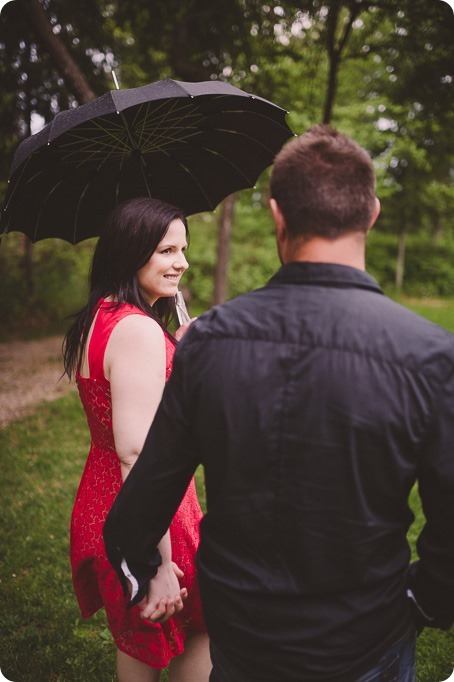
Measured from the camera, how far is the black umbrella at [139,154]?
234cm

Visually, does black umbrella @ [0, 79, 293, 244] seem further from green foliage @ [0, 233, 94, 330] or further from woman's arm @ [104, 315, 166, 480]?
green foliage @ [0, 233, 94, 330]

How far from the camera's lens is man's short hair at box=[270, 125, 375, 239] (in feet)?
4.28

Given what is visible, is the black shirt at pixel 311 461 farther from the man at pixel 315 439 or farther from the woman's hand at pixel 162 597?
the woman's hand at pixel 162 597

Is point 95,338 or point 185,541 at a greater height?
point 95,338

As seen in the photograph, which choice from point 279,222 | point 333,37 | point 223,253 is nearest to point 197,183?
point 279,222

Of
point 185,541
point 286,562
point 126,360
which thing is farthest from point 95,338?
point 286,562

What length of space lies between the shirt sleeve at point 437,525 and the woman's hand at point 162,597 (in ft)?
2.46

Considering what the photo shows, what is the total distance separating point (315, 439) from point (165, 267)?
1153mm

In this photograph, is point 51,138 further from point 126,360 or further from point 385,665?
point 385,665

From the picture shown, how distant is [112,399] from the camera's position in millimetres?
1897

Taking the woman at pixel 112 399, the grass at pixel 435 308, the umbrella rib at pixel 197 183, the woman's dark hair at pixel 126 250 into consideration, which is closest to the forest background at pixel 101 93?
the grass at pixel 435 308

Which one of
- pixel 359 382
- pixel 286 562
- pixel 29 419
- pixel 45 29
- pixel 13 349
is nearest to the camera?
pixel 359 382

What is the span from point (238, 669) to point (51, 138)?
1.98m

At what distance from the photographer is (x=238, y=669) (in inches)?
59.4
